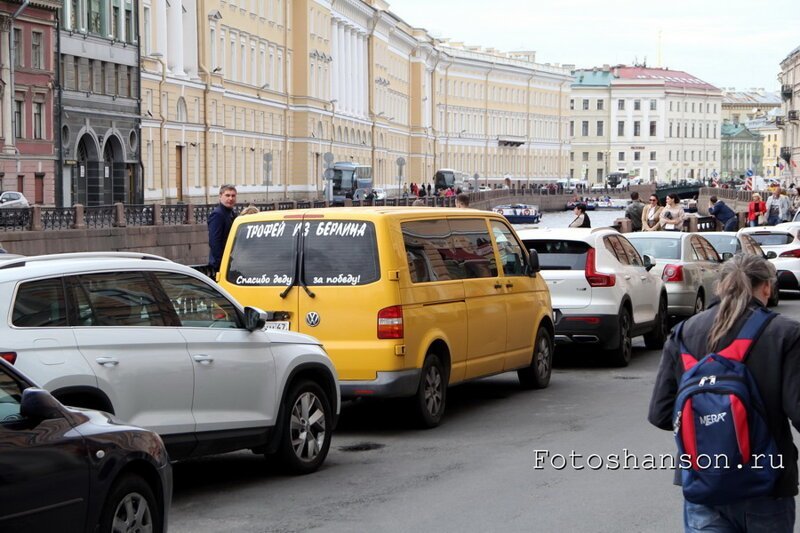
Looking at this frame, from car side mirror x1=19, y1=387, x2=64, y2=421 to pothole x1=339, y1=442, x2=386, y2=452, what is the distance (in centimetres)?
544

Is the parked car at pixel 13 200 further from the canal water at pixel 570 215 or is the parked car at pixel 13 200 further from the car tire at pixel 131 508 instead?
the canal water at pixel 570 215

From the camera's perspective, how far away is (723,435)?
16.6 ft

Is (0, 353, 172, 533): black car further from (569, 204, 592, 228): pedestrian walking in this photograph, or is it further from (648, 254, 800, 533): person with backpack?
(569, 204, 592, 228): pedestrian walking

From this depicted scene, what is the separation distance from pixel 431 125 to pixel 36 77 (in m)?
95.0

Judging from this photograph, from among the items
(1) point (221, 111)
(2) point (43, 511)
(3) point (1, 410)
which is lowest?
(2) point (43, 511)

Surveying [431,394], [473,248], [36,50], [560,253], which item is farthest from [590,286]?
[36,50]

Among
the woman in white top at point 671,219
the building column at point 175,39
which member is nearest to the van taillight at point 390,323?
the woman in white top at point 671,219

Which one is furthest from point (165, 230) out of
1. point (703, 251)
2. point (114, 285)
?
point (114, 285)

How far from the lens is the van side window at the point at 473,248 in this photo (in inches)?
509

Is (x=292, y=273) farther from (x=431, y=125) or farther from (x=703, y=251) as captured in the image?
(x=431, y=125)

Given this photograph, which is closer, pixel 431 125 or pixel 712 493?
pixel 712 493

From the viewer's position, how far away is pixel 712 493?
510cm

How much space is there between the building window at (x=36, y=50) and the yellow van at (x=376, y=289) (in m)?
47.4

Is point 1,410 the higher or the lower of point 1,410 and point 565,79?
the lower
